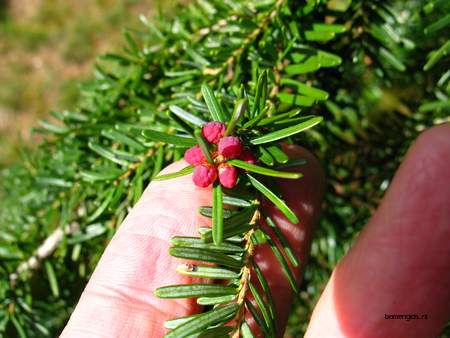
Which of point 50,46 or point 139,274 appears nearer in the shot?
point 139,274

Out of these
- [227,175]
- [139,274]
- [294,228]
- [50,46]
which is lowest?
[294,228]

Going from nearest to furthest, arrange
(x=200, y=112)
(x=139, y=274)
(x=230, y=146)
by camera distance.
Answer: (x=230, y=146)
(x=200, y=112)
(x=139, y=274)

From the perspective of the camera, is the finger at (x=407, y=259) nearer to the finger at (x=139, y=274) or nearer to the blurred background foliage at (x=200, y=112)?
the blurred background foliage at (x=200, y=112)

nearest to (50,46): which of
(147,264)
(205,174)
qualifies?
(147,264)

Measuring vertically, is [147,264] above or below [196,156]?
below

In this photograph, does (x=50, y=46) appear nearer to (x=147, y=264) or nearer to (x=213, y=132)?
(x=147, y=264)

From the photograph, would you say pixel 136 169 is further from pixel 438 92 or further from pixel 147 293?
pixel 438 92

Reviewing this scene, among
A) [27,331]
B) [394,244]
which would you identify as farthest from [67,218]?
[394,244]

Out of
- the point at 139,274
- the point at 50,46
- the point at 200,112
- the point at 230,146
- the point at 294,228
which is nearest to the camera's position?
the point at 230,146
